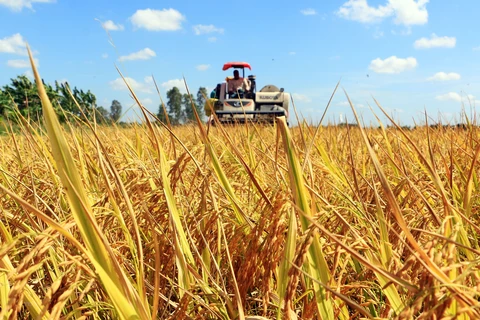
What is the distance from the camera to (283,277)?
614 mm

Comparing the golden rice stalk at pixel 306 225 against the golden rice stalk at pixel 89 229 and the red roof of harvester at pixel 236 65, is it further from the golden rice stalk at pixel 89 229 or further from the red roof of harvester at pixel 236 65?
the red roof of harvester at pixel 236 65

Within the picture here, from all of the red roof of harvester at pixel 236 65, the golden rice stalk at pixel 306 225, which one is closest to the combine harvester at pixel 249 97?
the red roof of harvester at pixel 236 65

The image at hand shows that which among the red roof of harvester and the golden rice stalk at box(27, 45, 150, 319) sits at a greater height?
the red roof of harvester

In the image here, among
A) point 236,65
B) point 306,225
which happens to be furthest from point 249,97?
point 306,225

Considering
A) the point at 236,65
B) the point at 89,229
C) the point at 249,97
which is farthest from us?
the point at 236,65

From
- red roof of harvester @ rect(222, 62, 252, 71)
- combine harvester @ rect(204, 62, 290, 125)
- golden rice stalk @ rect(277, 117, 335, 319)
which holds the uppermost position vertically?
red roof of harvester @ rect(222, 62, 252, 71)

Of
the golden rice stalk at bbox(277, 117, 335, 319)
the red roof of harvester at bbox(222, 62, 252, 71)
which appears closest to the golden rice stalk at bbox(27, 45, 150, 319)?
the golden rice stalk at bbox(277, 117, 335, 319)

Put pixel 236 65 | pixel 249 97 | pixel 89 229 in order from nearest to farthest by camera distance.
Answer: pixel 89 229 → pixel 249 97 → pixel 236 65

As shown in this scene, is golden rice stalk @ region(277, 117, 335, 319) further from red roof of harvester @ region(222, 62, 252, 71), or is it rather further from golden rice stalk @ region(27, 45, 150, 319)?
red roof of harvester @ region(222, 62, 252, 71)

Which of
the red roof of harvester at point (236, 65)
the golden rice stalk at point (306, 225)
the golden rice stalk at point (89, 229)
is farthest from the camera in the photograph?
the red roof of harvester at point (236, 65)

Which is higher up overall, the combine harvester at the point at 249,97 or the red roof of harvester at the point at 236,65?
the red roof of harvester at the point at 236,65

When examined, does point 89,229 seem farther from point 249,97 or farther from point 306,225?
point 249,97

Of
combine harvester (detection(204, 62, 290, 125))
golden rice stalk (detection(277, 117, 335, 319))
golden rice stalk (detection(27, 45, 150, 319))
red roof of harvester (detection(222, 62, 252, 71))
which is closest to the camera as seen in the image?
golden rice stalk (detection(27, 45, 150, 319))

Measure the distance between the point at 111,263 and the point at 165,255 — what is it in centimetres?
37
